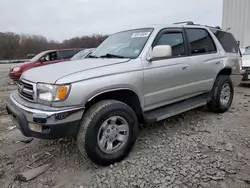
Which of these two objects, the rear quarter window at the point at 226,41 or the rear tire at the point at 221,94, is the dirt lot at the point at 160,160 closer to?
the rear tire at the point at 221,94

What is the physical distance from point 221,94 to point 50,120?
3570 mm

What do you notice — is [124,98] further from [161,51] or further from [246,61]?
[246,61]

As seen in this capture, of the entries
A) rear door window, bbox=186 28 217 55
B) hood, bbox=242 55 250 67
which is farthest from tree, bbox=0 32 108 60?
rear door window, bbox=186 28 217 55

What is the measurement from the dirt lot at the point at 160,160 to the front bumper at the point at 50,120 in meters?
0.62

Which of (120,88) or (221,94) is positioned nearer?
(120,88)

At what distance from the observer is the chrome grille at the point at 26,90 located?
2.70 m

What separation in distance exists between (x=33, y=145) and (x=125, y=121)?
5.66ft

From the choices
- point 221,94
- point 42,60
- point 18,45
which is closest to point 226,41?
point 221,94

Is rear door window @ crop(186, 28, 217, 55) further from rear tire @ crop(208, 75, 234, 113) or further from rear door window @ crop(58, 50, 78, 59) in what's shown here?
rear door window @ crop(58, 50, 78, 59)

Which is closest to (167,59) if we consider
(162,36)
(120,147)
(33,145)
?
(162,36)

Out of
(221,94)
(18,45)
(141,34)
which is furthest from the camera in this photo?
(18,45)

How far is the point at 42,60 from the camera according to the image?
10312mm

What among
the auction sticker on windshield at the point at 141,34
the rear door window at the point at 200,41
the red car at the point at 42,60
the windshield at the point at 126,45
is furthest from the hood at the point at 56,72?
the red car at the point at 42,60

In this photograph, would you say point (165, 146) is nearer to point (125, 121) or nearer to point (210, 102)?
point (125, 121)
